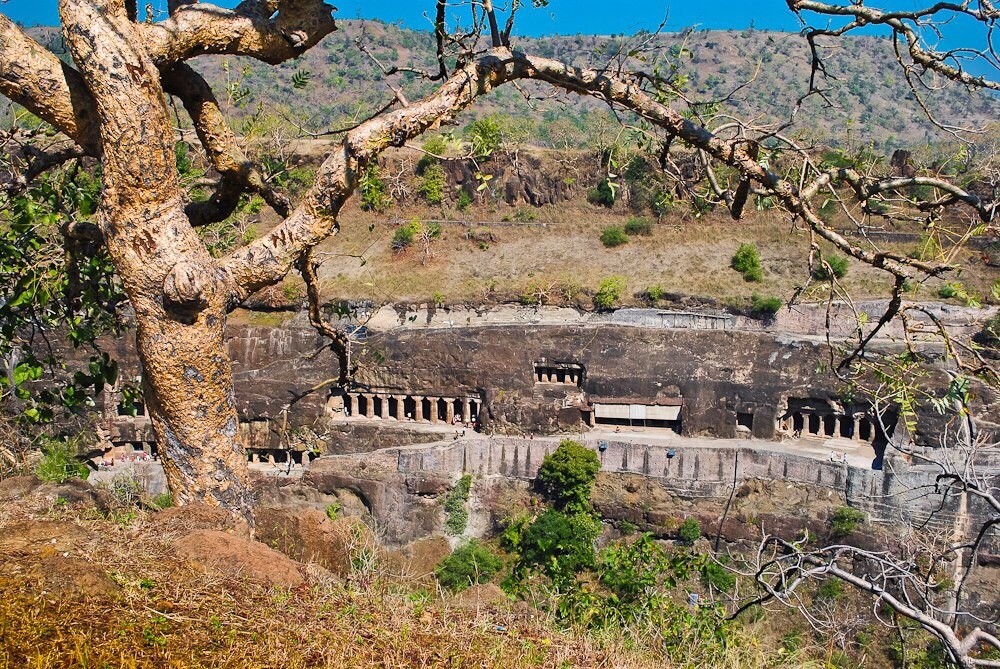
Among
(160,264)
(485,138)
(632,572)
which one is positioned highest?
(485,138)

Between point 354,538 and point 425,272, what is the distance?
2109 cm

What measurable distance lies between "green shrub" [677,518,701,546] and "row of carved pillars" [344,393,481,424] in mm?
5787

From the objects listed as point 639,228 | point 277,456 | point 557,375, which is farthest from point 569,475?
point 639,228

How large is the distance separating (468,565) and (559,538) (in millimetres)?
1801

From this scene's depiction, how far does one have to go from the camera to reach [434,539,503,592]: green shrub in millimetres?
15648

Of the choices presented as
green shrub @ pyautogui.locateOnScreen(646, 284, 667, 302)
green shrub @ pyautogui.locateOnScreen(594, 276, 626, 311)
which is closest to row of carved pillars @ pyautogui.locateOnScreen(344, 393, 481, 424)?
green shrub @ pyautogui.locateOnScreen(594, 276, 626, 311)

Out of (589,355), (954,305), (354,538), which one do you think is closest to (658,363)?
(589,355)

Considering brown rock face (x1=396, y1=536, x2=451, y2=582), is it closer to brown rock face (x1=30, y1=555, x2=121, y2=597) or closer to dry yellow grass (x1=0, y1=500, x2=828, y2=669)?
dry yellow grass (x1=0, y1=500, x2=828, y2=669)

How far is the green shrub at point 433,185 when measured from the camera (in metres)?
30.0

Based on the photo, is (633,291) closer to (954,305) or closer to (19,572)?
(954,305)

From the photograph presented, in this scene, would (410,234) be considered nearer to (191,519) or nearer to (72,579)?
(191,519)

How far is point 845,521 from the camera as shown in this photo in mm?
17188

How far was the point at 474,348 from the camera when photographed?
2114cm

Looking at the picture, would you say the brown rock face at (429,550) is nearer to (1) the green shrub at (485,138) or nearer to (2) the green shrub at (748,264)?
(2) the green shrub at (748,264)
